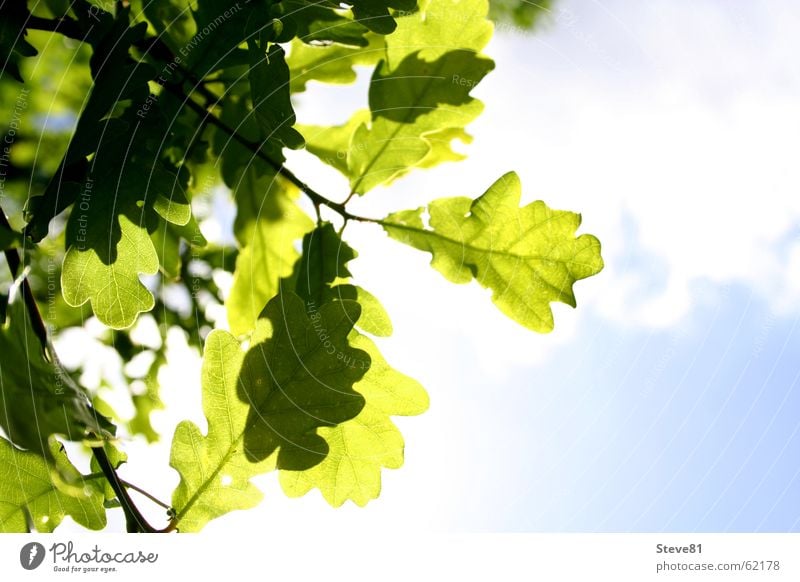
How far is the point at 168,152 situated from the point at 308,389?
1.48ft

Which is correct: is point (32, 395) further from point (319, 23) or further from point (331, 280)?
point (319, 23)

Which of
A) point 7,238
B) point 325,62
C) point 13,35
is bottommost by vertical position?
point 7,238

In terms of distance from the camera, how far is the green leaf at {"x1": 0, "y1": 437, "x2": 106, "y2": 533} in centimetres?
95

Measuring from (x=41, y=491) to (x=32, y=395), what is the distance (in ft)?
0.57

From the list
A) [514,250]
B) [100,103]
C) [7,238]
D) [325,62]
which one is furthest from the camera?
[325,62]

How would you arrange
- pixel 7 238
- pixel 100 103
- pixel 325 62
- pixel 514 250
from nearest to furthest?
pixel 7 238 → pixel 100 103 → pixel 514 250 → pixel 325 62

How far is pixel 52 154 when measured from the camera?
1464mm

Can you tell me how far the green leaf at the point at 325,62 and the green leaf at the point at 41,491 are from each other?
74 centimetres

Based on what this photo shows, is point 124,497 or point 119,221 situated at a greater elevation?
point 119,221

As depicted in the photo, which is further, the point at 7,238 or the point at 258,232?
the point at 258,232

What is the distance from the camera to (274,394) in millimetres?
930

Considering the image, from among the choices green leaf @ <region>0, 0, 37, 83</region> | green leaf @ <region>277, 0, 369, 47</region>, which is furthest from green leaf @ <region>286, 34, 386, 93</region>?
green leaf @ <region>0, 0, 37, 83</region>

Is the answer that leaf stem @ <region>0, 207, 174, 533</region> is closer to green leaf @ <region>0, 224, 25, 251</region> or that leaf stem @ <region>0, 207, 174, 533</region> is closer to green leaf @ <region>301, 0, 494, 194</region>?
green leaf @ <region>0, 224, 25, 251</region>

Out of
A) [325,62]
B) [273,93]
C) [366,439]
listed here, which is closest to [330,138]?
[325,62]
